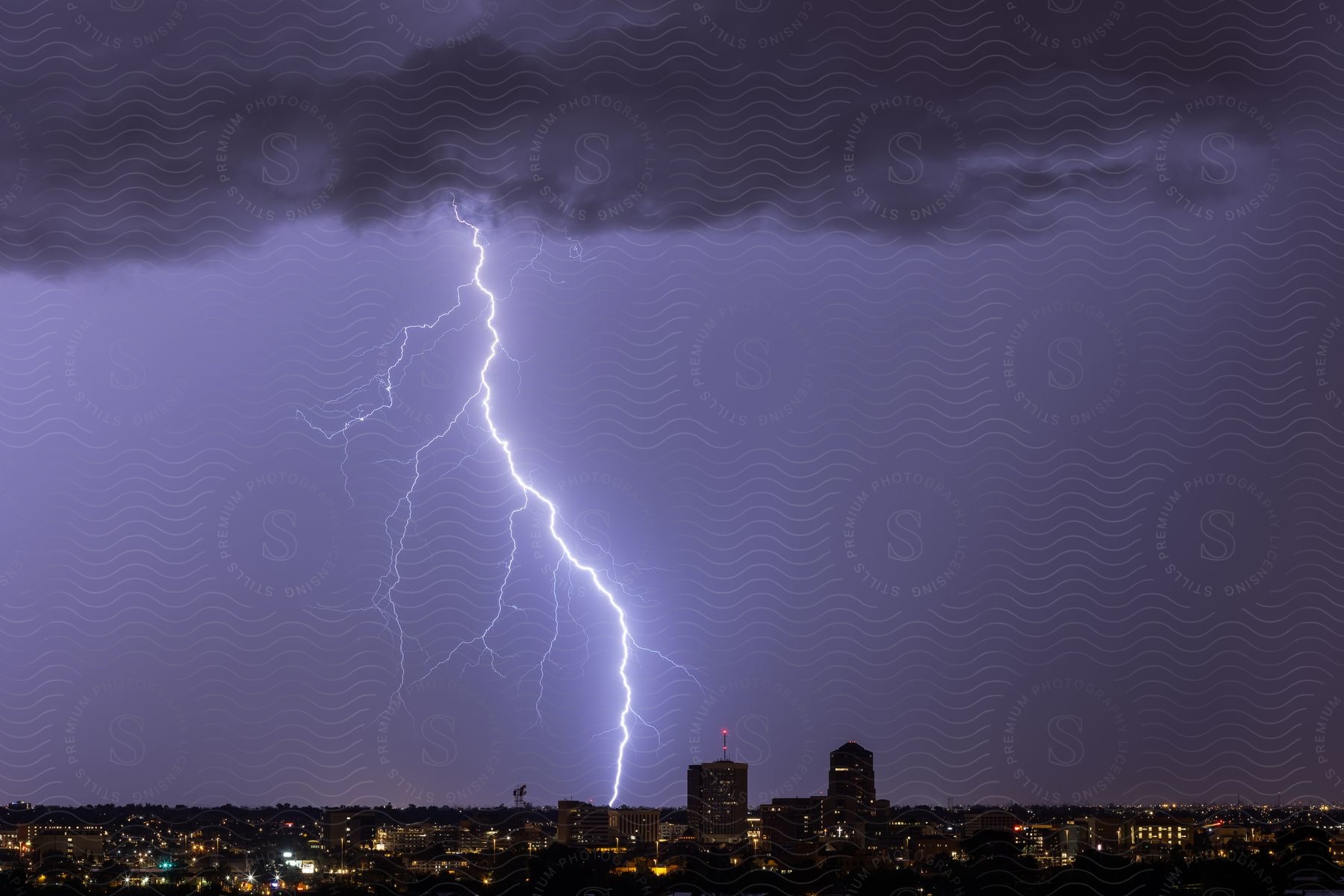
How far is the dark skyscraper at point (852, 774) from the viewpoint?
63688 mm

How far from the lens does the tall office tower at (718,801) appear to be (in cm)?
6053

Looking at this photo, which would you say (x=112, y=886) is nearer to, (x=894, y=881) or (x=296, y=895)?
(x=296, y=895)

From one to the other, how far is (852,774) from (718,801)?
5419 mm

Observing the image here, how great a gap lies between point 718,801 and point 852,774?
17.8ft

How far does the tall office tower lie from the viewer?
60.5 metres

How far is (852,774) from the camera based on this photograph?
64.9 metres

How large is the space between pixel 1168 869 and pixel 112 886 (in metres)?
24.4

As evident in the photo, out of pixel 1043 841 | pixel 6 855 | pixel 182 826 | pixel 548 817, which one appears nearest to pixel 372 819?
pixel 548 817

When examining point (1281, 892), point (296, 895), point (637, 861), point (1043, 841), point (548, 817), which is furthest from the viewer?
point (548, 817)

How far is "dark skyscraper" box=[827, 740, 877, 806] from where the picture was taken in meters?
63.7

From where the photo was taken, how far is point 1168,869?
39.4 m

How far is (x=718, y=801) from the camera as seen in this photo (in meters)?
63.1

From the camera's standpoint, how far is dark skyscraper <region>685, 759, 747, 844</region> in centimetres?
6053

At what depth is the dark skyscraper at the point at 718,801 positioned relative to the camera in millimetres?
60531
